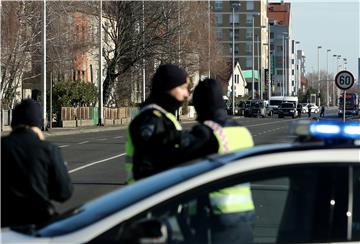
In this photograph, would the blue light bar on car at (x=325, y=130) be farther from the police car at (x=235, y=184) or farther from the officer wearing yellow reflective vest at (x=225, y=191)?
the officer wearing yellow reflective vest at (x=225, y=191)

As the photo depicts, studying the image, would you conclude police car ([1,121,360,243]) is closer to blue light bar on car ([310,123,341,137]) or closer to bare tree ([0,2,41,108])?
blue light bar on car ([310,123,341,137])

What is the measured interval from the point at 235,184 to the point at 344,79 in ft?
56.6

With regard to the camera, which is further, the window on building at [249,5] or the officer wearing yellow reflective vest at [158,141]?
the window on building at [249,5]

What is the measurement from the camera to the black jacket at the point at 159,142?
4500 mm

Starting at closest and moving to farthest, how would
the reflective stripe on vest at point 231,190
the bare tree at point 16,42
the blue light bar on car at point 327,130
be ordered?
the reflective stripe on vest at point 231,190 < the blue light bar on car at point 327,130 < the bare tree at point 16,42

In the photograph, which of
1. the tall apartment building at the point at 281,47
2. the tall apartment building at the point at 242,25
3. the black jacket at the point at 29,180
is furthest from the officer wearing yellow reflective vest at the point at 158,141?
the tall apartment building at the point at 281,47


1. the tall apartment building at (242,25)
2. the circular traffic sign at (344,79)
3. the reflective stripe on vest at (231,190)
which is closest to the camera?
the reflective stripe on vest at (231,190)

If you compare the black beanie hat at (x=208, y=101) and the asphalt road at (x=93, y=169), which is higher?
the black beanie hat at (x=208, y=101)

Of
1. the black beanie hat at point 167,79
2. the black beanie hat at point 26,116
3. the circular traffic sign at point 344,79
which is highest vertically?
the circular traffic sign at point 344,79

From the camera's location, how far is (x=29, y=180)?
4.90 metres

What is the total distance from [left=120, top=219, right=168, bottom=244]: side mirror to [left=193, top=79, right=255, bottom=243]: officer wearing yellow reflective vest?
0.41 meters

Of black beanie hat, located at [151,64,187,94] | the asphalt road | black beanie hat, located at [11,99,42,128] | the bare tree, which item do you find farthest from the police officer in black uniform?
the bare tree

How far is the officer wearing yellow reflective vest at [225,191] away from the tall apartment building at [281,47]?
149953mm

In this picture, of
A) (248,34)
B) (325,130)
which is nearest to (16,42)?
(325,130)
